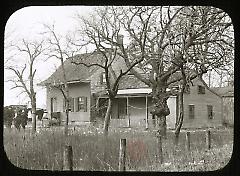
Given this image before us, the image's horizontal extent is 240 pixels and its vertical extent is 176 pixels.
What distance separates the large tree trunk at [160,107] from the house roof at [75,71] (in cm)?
41

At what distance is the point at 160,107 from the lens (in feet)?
7.06

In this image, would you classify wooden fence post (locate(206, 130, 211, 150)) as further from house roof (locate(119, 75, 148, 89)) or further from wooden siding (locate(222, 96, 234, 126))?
house roof (locate(119, 75, 148, 89))

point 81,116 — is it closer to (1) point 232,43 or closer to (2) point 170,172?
(2) point 170,172

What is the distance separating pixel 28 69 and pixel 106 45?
1.67 ft

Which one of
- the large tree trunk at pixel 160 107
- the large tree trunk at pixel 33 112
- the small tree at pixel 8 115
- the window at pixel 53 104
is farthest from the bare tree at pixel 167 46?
the small tree at pixel 8 115

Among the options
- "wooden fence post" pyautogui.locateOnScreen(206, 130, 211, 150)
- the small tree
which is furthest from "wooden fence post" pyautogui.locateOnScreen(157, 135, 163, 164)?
the small tree

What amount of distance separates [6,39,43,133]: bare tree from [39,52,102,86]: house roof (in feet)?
0.31

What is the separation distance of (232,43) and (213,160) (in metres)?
0.70

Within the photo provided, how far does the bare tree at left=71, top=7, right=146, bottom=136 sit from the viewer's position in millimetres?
2129

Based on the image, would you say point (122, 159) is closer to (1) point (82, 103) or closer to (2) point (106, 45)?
(1) point (82, 103)

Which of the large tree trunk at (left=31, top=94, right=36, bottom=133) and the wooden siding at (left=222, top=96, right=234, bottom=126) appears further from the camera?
the large tree trunk at (left=31, top=94, right=36, bottom=133)

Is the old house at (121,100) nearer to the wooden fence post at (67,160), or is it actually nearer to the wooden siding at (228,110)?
the wooden siding at (228,110)

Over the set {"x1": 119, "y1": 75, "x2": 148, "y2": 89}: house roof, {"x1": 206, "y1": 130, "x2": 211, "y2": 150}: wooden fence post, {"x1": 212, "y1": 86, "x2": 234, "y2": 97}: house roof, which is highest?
{"x1": 119, "y1": 75, "x2": 148, "y2": 89}: house roof

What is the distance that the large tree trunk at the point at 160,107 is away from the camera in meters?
2.14
